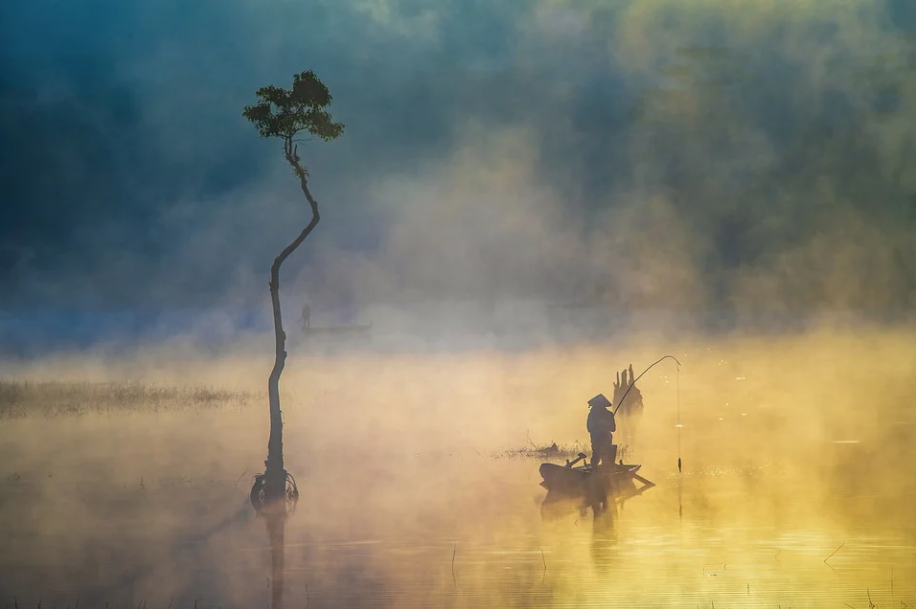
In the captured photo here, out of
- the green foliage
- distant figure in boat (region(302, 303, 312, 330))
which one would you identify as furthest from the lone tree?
distant figure in boat (region(302, 303, 312, 330))

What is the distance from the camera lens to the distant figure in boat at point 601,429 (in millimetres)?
16812

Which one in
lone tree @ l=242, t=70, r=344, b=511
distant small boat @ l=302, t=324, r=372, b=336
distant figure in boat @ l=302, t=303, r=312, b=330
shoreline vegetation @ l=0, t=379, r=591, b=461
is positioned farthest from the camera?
distant small boat @ l=302, t=324, r=372, b=336

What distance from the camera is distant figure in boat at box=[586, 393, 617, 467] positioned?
1681 cm

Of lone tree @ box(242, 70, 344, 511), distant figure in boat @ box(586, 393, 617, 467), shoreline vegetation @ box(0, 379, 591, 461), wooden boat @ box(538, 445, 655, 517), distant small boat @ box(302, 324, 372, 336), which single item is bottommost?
wooden boat @ box(538, 445, 655, 517)

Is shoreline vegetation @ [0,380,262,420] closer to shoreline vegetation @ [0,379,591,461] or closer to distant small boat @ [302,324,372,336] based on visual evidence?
shoreline vegetation @ [0,379,591,461]

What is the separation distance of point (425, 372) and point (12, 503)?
35123 millimetres

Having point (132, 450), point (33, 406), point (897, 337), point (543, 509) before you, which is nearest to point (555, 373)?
point (33, 406)

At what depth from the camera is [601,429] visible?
16844 millimetres

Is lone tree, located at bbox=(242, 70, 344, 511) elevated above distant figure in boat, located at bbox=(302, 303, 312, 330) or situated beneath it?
situated beneath

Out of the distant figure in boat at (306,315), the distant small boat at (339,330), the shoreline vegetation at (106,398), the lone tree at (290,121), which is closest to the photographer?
the lone tree at (290,121)

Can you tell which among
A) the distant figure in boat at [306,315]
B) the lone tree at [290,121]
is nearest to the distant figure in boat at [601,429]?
the lone tree at [290,121]

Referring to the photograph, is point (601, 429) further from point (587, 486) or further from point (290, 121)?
point (290, 121)

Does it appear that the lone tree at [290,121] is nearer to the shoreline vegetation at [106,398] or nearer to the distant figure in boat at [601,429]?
the distant figure in boat at [601,429]

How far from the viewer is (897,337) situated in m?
81.6
